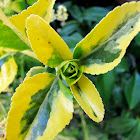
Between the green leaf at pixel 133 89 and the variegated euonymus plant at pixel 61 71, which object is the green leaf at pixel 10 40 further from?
the green leaf at pixel 133 89

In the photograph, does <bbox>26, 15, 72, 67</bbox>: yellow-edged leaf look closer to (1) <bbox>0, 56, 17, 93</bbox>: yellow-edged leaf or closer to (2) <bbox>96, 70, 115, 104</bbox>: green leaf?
(1) <bbox>0, 56, 17, 93</bbox>: yellow-edged leaf

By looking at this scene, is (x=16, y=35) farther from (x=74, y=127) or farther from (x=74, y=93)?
(x=74, y=127)

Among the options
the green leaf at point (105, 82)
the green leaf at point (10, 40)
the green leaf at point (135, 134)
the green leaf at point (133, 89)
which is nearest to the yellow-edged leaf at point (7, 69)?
the green leaf at point (10, 40)

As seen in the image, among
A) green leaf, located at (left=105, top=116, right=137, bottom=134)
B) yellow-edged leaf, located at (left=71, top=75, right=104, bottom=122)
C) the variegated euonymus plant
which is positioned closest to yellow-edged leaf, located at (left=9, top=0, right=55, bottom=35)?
the variegated euonymus plant

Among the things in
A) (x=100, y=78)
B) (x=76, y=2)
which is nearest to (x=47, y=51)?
(x=100, y=78)

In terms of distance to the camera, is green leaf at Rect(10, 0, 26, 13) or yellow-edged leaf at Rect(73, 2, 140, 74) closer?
yellow-edged leaf at Rect(73, 2, 140, 74)

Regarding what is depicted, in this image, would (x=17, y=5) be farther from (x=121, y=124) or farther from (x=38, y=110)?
(x=121, y=124)
